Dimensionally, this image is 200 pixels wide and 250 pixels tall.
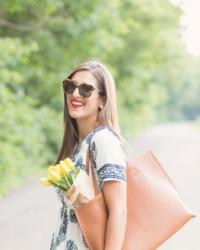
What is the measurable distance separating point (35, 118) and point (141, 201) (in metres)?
13.6

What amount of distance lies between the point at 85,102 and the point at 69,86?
0.10 metres

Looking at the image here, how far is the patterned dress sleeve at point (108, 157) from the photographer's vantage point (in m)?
2.34

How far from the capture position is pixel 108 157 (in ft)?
Answer: 7.75

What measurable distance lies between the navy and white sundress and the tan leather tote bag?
0.05 m

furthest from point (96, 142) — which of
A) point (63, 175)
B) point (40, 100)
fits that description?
point (40, 100)

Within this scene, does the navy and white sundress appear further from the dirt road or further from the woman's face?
the dirt road

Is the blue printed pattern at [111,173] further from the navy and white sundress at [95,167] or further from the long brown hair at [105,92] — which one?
the long brown hair at [105,92]

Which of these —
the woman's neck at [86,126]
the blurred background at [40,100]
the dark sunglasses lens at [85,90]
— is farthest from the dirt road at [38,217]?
the dark sunglasses lens at [85,90]

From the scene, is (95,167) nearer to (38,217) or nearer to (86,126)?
(86,126)

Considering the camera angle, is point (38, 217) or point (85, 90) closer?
point (85, 90)

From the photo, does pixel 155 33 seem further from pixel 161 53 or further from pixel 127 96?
pixel 127 96

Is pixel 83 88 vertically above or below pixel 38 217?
below

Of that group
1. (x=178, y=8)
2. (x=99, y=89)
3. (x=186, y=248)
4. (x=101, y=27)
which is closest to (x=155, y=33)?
(x=178, y=8)

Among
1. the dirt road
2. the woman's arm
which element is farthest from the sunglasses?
the dirt road
